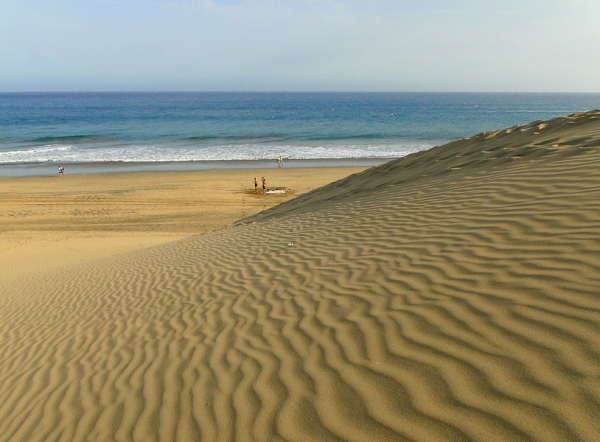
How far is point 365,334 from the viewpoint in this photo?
10.2ft

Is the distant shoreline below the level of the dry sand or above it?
below

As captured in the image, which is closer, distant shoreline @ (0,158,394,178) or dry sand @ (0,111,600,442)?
dry sand @ (0,111,600,442)

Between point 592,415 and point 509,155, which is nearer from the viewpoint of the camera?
point 592,415

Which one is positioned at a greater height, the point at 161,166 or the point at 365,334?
the point at 365,334

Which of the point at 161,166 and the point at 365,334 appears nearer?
the point at 365,334

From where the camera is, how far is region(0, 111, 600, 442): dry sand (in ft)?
7.59

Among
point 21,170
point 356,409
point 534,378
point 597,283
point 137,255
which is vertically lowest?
point 21,170

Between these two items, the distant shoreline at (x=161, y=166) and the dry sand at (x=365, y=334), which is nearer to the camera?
the dry sand at (x=365, y=334)

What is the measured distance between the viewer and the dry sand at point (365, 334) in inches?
91.0

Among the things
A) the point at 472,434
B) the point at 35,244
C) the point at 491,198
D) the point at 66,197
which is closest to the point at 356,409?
the point at 472,434

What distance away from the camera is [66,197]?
18.5m

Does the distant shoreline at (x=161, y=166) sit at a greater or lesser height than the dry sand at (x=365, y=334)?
lesser

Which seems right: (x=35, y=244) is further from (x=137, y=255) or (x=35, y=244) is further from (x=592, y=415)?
(x=592, y=415)

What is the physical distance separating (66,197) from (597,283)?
19.5 m
